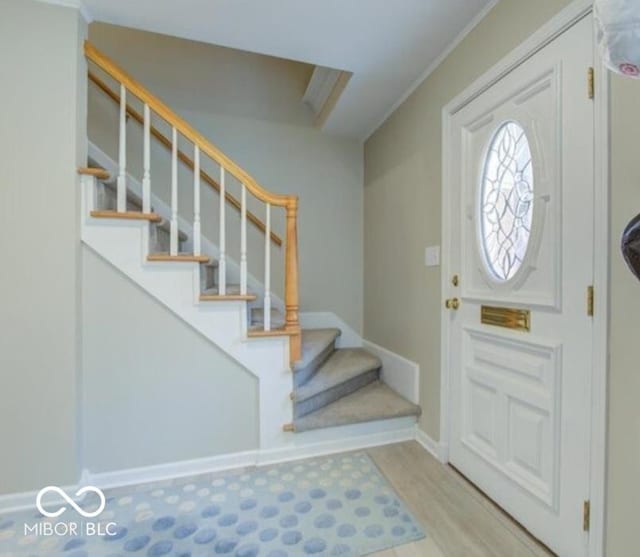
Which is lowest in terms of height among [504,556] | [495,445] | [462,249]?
[504,556]

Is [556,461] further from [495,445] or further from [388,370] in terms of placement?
[388,370]

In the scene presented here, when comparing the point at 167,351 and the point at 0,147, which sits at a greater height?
the point at 0,147

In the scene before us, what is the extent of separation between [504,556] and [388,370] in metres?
1.36

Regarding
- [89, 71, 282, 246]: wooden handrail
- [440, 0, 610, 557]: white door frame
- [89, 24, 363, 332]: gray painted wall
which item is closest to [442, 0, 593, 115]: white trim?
[440, 0, 610, 557]: white door frame

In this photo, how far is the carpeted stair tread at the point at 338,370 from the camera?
2057mm

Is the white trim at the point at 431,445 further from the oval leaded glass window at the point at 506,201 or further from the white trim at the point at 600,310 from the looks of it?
the oval leaded glass window at the point at 506,201

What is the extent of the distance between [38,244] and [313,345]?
1663 millimetres

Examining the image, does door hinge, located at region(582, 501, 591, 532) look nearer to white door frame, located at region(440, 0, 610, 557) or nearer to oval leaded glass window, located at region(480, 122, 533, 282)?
white door frame, located at region(440, 0, 610, 557)

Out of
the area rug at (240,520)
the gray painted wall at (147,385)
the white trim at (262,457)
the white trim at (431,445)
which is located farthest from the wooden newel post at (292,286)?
the white trim at (431,445)

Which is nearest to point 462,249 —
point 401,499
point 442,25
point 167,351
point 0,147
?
point 442,25

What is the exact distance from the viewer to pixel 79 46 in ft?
5.42

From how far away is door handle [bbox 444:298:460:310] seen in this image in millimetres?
1831

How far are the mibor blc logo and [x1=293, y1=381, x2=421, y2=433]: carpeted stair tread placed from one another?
1.00 metres

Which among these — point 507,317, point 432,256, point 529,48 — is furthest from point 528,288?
point 529,48
